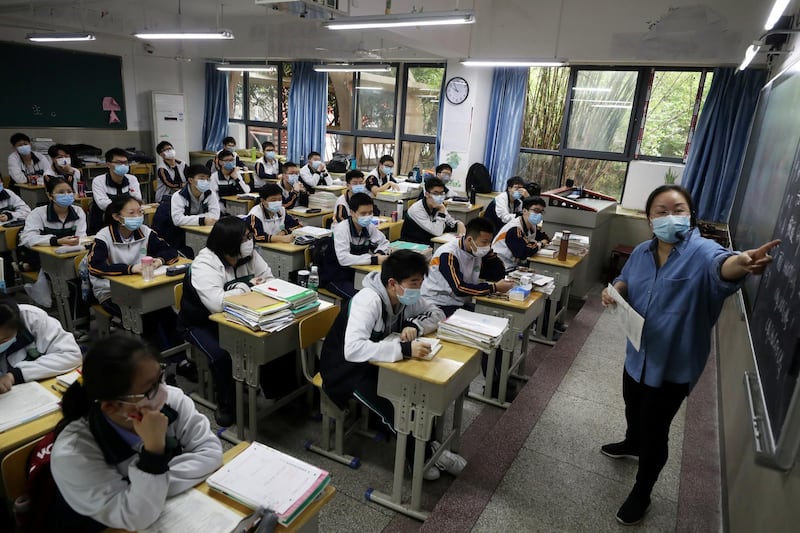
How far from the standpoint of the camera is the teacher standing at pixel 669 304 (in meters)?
1.91

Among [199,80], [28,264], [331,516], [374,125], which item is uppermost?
[199,80]

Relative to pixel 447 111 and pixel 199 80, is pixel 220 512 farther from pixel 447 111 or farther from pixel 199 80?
pixel 199 80

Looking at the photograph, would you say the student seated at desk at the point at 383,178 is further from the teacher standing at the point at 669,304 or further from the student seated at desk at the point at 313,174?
the teacher standing at the point at 669,304

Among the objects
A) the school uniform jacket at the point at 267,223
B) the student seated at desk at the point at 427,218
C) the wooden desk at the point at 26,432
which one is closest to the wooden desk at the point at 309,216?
the school uniform jacket at the point at 267,223

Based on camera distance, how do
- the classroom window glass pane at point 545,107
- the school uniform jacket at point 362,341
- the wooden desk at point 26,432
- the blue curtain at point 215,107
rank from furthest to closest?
the blue curtain at point 215,107 < the classroom window glass pane at point 545,107 < the school uniform jacket at point 362,341 < the wooden desk at point 26,432

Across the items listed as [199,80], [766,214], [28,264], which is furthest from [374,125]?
[766,214]

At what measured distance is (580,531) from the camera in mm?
2275

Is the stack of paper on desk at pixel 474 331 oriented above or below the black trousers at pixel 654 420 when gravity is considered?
above

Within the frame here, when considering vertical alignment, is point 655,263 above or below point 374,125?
below

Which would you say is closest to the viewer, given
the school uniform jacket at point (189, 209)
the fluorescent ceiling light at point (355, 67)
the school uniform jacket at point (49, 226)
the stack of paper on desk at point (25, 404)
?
the stack of paper on desk at point (25, 404)

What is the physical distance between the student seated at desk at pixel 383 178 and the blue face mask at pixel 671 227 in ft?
18.6

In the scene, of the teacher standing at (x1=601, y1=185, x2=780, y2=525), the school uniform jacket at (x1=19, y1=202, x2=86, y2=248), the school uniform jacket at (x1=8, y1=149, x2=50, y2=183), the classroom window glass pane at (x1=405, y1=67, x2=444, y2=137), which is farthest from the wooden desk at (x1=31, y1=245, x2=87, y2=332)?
the classroom window glass pane at (x1=405, y1=67, x2=444, y2=137)

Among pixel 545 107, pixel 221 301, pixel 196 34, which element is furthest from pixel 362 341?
pixel 545 107

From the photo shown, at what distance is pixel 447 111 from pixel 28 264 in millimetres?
6142
